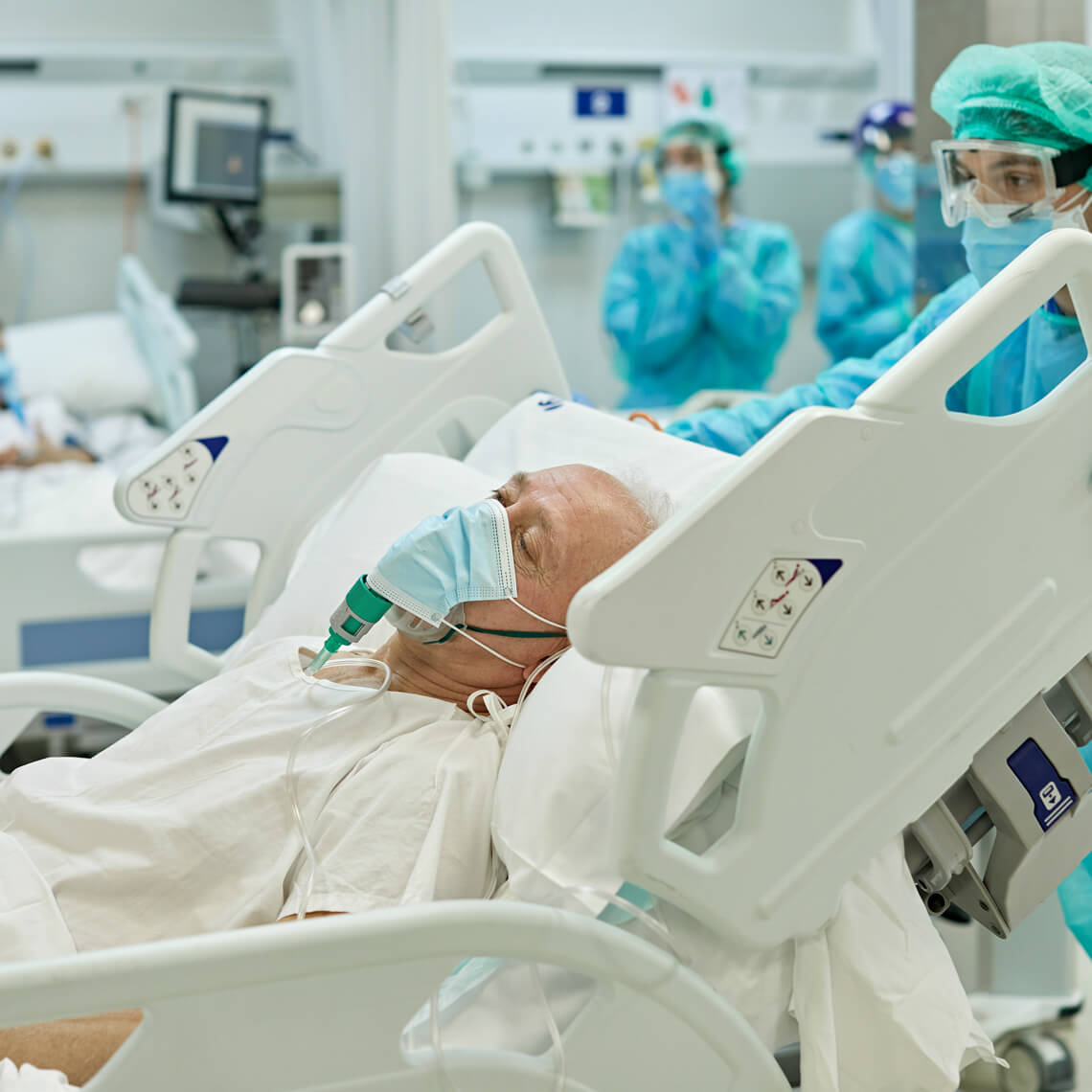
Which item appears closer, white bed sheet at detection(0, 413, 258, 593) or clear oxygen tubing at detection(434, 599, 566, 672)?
clear oxygen tubing at detection(434, 599, 566, 672)

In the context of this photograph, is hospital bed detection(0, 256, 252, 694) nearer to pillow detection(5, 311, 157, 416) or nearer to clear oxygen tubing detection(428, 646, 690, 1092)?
pillow detection(5, 311, 157, 416)

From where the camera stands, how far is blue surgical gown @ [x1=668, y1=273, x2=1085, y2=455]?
142 centimetres

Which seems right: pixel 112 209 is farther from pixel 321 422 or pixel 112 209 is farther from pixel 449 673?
pixel 449 673

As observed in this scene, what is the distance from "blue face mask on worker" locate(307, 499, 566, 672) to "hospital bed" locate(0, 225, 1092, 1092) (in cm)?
37

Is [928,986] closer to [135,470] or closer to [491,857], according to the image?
[491,857]

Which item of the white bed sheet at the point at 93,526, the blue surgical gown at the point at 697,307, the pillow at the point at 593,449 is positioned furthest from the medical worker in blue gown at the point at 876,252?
the pillow at the point at 593,449

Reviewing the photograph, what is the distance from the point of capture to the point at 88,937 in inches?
47.9

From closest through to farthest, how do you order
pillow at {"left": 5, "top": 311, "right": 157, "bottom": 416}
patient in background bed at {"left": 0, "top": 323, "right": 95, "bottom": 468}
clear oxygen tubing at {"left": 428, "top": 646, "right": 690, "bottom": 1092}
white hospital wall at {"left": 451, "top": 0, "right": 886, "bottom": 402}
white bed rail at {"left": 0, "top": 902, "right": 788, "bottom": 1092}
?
white bed rail at {"left": 0, "top": 902, "right": 788, "bottom": 1092}, clear oxygen tubing at {"left": 428, "top": 646, "right": 690, "bottom": 1092}, patient in background bed at {"left": 0, "top": 323, "right": 95, "bottom": 468}, pillow at {"left": 5, "top": 311, "right": 157, "bottom": 416}, white hospital wall at {"left": 451, "top": 0, "right": 886, "bottom": 402}

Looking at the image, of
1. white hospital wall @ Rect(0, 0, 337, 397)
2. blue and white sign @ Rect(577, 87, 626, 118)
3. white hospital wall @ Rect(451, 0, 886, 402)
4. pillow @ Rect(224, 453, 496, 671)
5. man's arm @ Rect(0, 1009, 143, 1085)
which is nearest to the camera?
man's arm @ Rect(0, 1009, 143, 1085)

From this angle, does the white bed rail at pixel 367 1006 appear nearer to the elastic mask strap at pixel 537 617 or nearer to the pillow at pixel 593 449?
the elastic mask strap at pixel 537 617

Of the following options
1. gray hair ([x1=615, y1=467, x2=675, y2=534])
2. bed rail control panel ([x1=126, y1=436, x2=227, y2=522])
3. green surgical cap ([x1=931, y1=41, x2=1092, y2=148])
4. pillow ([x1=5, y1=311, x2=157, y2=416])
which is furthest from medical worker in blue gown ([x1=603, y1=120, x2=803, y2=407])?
gray hair ([x1=615, y1=467, x2=675, y2=534])

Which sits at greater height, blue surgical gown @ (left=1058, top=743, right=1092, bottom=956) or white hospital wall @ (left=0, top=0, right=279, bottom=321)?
white hospital wall @ (left=0, top=0, right=279, bottom=321)

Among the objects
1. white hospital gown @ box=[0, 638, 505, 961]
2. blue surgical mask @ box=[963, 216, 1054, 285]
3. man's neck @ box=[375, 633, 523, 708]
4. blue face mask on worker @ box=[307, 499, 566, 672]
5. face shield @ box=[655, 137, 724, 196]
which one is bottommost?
white hospital gown @ box=[0, 638, 505, 961]

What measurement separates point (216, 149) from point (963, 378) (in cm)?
351
